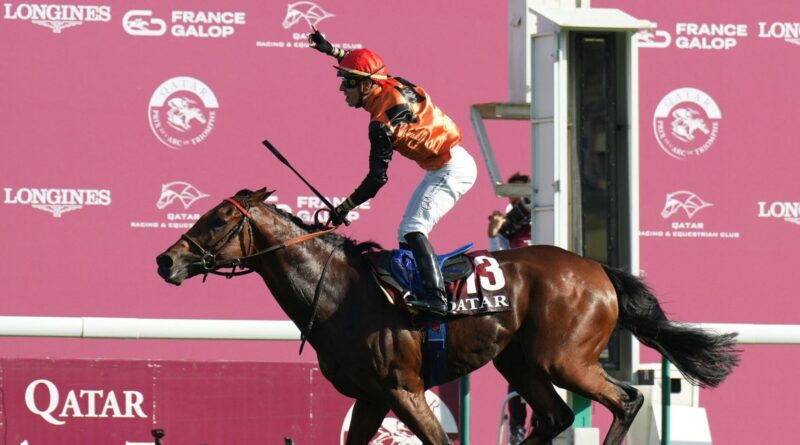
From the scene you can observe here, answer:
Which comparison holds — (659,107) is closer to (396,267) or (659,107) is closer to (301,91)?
(301,91)

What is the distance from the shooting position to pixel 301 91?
31.4 feet

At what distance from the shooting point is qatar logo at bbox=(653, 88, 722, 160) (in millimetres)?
9922

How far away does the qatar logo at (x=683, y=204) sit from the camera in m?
9.77

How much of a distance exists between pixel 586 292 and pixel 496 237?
2.58 m

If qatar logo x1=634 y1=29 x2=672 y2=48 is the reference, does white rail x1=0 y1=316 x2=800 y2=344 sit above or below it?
below

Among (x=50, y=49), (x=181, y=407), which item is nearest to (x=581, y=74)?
(x=181, y=407)

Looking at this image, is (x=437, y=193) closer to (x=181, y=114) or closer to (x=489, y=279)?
(x=489, y=279)

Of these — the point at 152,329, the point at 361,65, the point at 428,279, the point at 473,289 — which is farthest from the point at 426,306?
the point at 152,329

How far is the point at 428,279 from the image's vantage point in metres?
6.09

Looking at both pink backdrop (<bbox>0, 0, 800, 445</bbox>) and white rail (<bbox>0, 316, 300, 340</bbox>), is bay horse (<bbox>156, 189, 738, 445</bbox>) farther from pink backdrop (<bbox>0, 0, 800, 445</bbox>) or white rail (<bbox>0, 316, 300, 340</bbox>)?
pink backdrop (<bbox>0, 0, 800, 445</bbox>)

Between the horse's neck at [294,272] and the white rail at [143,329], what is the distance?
0.93 metres

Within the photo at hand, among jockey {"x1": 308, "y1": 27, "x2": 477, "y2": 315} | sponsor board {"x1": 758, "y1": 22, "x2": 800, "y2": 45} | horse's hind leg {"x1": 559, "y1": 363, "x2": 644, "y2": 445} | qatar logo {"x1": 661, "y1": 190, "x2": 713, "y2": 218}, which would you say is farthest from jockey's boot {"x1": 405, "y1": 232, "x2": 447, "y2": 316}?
sponsor board {"x1": 758, "y1": 22, "x2": 800, "y2": 45}

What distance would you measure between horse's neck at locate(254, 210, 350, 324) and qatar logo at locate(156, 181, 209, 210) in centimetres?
314

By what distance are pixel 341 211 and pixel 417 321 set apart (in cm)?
53
